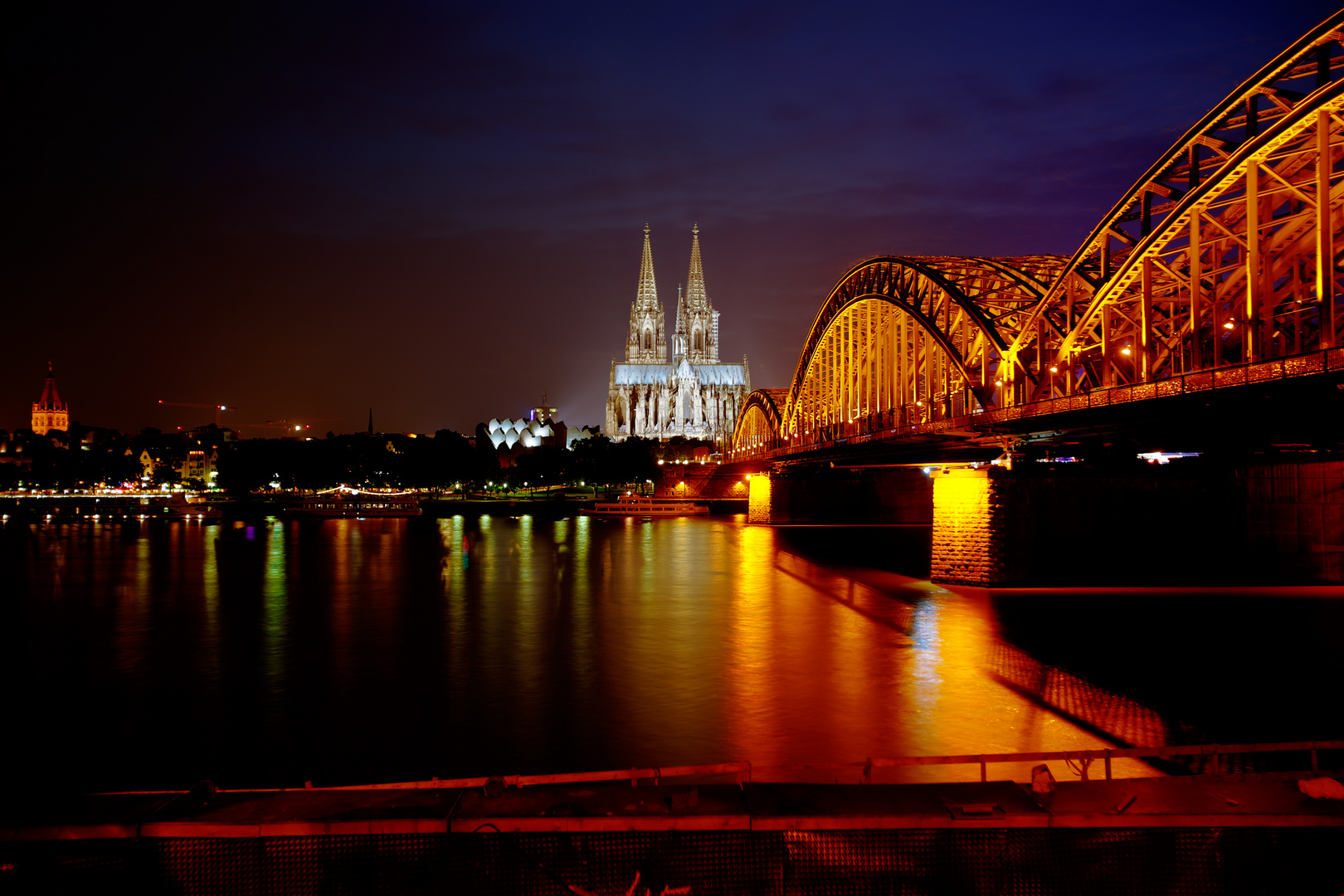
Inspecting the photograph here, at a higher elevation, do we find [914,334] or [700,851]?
[914,334]

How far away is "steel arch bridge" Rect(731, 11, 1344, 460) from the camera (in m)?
19.7

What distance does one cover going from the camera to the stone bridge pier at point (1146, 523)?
3039 centimetres

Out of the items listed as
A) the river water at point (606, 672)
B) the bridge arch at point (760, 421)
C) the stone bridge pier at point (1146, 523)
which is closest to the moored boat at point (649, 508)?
the bridge arch at point (760, 421)

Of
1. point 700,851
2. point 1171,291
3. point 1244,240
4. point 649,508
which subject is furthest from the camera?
point 649,508

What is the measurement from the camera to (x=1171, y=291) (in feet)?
101

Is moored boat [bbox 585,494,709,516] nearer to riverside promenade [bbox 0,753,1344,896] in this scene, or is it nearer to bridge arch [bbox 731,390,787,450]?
bridge arch [bbox 731,390,787,450]

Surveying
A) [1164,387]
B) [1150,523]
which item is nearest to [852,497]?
[1150,523]

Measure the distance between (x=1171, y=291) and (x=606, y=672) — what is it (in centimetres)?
2182

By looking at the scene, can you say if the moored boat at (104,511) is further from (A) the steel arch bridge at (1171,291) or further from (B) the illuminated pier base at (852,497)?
(A) the steel arch bridge at (1171,291)

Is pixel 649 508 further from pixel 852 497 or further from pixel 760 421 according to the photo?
pixel 852 497

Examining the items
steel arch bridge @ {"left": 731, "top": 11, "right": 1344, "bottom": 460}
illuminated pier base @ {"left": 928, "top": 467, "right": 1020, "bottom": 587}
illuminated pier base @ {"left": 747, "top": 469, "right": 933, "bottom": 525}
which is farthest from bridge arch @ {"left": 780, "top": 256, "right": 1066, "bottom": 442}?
illuminated pier base @ {"left": 928, "top": 467, "right": 1020, "bottom": 587}

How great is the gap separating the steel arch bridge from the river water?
645 cm

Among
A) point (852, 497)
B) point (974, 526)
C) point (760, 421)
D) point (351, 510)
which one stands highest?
point (760, 421)

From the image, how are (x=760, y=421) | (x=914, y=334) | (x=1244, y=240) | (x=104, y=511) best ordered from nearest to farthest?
(x=1244, y=240) → (x=914, y=334) → (x=760, y=421) → (x=104, y=511)
